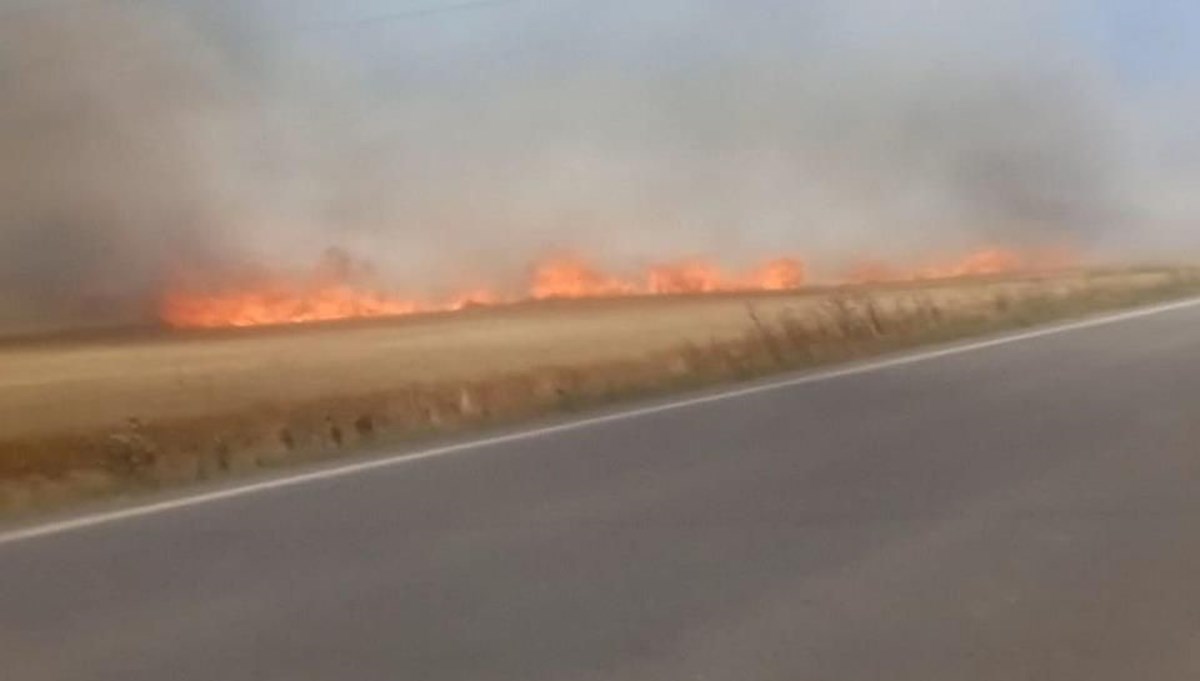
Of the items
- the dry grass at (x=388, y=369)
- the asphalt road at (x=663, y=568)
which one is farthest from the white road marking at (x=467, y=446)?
the dry grass at (x=388, y=369)

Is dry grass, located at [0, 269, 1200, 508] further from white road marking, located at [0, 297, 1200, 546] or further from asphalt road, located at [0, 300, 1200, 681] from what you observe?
asphalt road, located at [0, 300, 1200, 681]

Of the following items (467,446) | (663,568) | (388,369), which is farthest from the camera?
(388,369)

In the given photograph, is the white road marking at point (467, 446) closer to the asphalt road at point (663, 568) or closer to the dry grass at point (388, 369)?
the asphalt road at point (663, 568)

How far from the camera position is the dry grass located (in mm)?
12547

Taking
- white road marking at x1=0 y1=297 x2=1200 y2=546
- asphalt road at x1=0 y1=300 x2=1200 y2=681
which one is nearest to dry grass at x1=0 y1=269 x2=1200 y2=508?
white road marking at x1=0 y1=297 x2=1200 y2=546

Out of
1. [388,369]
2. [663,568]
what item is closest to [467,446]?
[663,568]

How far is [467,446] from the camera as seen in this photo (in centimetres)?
1191

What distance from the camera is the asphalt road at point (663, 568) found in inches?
242

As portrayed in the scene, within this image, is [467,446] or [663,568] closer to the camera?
[663,568]

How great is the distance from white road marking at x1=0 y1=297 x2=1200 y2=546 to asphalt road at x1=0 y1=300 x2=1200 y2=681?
9cm

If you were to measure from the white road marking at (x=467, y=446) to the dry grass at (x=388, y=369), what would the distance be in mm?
851

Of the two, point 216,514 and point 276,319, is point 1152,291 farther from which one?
point 216,514

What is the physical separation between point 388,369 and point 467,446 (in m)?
7.88

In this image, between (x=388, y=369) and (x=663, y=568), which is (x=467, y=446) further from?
(x=388, y=369)
